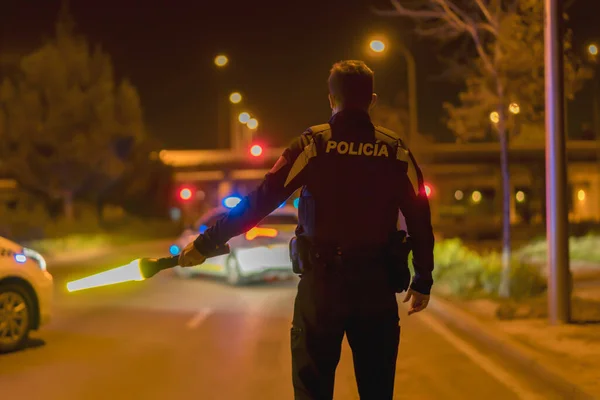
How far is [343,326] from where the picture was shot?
3.65 m

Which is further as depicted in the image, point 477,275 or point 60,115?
point 60,115

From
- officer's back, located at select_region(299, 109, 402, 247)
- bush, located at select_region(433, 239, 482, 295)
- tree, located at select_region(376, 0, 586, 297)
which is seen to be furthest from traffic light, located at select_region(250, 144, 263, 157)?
officer's back, located at select_region(299, 109, 402, 247)

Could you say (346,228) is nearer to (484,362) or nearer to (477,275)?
(484,362)

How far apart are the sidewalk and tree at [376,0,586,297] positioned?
1.23 metres

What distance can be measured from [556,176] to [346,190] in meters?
6.58

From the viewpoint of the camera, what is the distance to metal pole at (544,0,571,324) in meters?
9.53

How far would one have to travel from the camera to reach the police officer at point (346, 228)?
3600 mm

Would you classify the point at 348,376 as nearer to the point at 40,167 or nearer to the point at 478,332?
the point at 478,332

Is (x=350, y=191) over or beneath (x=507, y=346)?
over

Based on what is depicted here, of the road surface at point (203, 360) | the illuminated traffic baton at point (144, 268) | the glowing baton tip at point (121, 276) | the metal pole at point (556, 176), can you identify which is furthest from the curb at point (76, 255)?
the illuminated traffic baton at point (144, 268)

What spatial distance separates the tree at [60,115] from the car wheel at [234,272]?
1904cm

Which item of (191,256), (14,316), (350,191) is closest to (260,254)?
(14,316)

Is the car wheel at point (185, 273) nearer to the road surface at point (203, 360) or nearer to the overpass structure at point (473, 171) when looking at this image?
the road surface at point (203, 360)

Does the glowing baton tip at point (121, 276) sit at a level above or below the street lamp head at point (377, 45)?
below
